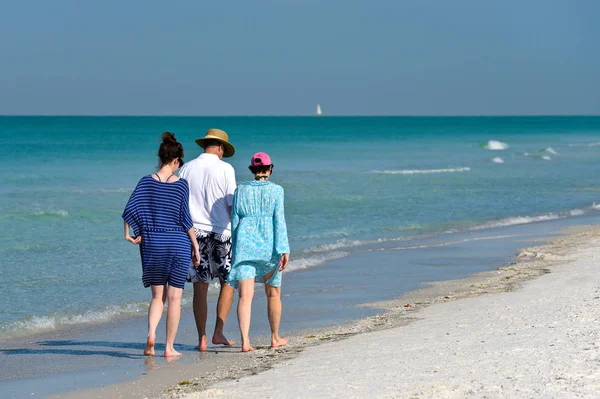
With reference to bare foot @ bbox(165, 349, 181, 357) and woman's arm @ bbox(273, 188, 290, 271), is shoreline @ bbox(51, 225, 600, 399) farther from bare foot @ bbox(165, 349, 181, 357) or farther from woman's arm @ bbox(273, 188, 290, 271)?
woman's arm @ bbox(273, 188, 290, 271)

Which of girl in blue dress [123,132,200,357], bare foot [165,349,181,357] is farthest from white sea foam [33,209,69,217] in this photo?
girl in blue dress [123,132,200,357]

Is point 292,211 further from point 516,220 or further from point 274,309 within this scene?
point 274,309

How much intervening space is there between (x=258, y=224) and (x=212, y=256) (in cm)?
52

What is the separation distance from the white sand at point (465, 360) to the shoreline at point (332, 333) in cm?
22

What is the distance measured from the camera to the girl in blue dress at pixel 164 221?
6266mm

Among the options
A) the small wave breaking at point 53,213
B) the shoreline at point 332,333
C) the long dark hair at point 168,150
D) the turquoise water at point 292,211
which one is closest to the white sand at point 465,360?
the shoreline at point 332,333

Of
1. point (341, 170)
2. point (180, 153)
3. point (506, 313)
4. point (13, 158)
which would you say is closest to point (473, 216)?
point (506, 313)

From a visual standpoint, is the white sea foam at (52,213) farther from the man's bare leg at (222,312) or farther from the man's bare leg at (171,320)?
the man's bare leg at (171,320)

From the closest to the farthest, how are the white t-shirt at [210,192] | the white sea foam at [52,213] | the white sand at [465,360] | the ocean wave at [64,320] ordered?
the white sand at [465,360] < the white t-shirt at [210,192] < the ocean wave at [64,320] < the white sea foam at [52,213]

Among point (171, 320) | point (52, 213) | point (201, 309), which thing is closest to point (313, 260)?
point (201, 309)

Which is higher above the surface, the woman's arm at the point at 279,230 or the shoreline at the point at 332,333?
the woman's arm at the point at 279,230

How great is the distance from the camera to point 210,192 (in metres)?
6.67

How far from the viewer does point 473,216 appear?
1903 cm

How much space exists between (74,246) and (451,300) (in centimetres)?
765
